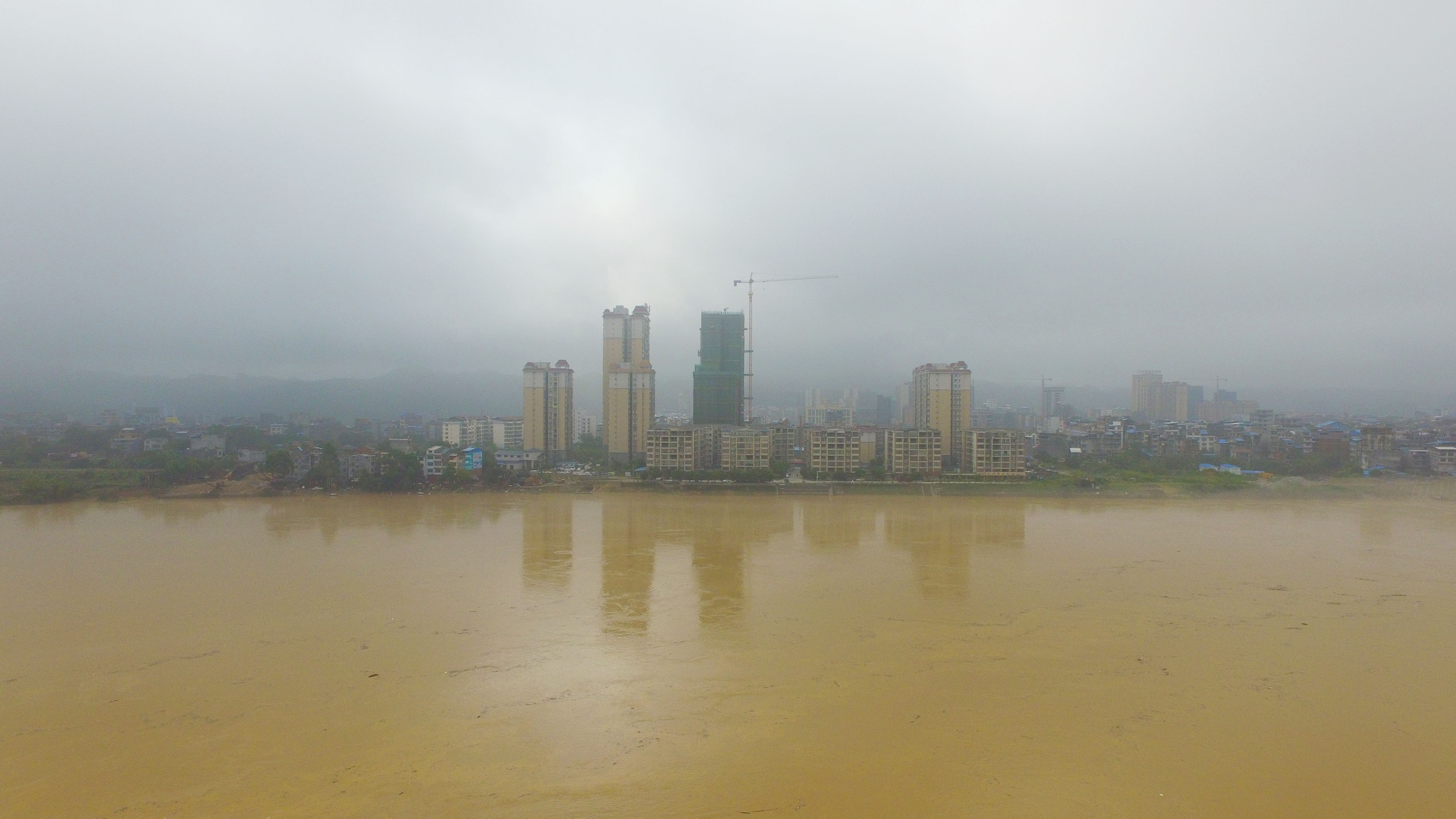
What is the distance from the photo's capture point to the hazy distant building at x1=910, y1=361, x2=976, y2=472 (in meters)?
26.0

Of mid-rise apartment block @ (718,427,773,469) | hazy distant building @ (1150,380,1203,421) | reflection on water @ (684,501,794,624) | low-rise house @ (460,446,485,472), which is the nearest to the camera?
reflection on water @ (684,501,794,624)

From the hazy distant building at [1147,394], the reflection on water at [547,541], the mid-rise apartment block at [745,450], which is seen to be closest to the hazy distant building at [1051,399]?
the hazy distant building at [1147,394]

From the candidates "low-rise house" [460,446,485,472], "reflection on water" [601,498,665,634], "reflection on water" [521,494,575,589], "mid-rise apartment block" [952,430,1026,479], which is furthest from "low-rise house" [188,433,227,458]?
"mid-rise apartment block" [952,430,1026,479]

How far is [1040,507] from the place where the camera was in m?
16.5

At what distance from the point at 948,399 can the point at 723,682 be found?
2301cm

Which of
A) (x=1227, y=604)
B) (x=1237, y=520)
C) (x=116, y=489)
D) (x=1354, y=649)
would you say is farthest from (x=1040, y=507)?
(x=116, y=489)

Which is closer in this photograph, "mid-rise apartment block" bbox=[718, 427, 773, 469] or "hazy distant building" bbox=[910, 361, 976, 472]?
"mid-rise apartment block" bbox=[718, 427, 773, 469]

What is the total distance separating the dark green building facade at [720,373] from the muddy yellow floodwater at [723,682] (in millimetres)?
22599

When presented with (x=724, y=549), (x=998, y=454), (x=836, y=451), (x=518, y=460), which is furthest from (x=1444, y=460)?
(x=518, y=460)

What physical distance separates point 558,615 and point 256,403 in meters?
60.8

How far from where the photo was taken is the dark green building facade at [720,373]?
109 feet

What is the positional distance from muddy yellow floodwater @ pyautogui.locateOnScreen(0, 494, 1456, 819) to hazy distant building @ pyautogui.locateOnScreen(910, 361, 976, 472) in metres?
15.2

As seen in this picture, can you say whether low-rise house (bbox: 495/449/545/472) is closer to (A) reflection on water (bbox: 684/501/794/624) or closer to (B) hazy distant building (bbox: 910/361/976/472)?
(A) reflection on water (bbox: 684/501/794/624)

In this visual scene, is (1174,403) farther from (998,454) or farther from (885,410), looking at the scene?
(998,454)
